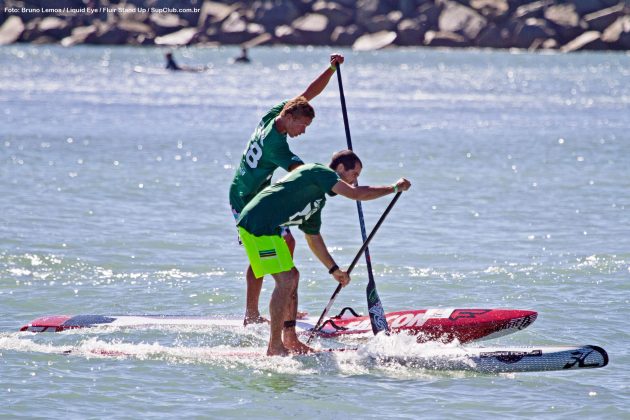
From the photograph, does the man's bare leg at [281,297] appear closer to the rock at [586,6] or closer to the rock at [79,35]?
the rock at [586,6]

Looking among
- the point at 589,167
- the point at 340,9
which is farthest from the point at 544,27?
the point at 589,167

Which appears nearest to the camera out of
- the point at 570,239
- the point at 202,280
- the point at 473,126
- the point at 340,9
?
the point at 202,280

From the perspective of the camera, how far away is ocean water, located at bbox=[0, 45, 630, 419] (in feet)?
29.2

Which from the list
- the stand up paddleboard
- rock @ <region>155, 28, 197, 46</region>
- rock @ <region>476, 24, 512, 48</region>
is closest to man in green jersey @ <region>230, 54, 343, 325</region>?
the stand up paddleboard

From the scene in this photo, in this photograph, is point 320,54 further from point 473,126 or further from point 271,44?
point 473,126

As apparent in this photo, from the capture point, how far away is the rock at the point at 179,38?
3718 inches

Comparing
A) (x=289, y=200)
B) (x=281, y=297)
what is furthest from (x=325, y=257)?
(x=289, y=200)

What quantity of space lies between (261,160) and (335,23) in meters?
84.3

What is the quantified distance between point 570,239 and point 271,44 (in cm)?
8074

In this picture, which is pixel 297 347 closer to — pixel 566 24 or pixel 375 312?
pixel 375 312

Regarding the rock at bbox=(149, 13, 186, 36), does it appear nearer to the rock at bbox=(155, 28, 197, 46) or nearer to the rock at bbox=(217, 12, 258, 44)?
the rock at bbox=(155, 28, 197, 46)

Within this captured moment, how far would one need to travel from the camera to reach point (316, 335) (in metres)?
10.6

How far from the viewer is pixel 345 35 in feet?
302

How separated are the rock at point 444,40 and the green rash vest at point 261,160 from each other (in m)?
81.4
